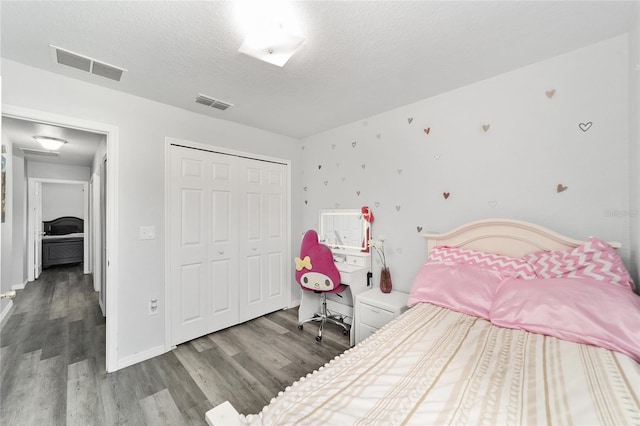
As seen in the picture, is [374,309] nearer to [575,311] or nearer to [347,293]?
[347,293]

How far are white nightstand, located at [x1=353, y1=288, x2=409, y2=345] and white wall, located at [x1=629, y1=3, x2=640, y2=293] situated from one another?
1.47 m

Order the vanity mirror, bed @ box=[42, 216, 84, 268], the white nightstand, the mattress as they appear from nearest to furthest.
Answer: the mattress, the white nightstand, the vanity mirror, bed @ box=[42, 216, 84, 268]

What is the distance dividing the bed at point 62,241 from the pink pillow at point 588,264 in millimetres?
→ 8766

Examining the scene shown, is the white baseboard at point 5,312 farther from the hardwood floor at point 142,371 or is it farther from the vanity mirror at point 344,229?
the vanity mirror at point 344,229

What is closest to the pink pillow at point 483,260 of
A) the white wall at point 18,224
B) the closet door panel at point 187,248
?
the closet door panel at point 187,248

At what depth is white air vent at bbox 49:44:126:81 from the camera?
177cm

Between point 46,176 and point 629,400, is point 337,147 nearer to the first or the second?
point 629,400

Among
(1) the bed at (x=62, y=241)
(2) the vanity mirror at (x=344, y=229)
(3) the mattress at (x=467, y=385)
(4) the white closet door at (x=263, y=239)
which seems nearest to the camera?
(3) the mattress at (x=467, y=385)

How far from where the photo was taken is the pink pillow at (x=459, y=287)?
1.70 meters

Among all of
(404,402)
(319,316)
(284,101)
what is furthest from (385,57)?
(319,316)

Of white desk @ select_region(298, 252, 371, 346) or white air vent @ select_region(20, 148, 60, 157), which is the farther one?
white air vent @ select_region(20, 148, 60, 157)

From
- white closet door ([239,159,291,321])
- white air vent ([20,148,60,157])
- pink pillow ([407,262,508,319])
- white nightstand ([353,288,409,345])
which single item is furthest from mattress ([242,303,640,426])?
white air vent ([20,148,60,157])

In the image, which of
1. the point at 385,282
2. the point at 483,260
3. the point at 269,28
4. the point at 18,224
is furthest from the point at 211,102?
the point at 18,224

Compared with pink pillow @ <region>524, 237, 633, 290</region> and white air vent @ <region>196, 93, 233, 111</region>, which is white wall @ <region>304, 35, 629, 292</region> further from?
white air vent @ <region>196, 93, 233, 111</region>
